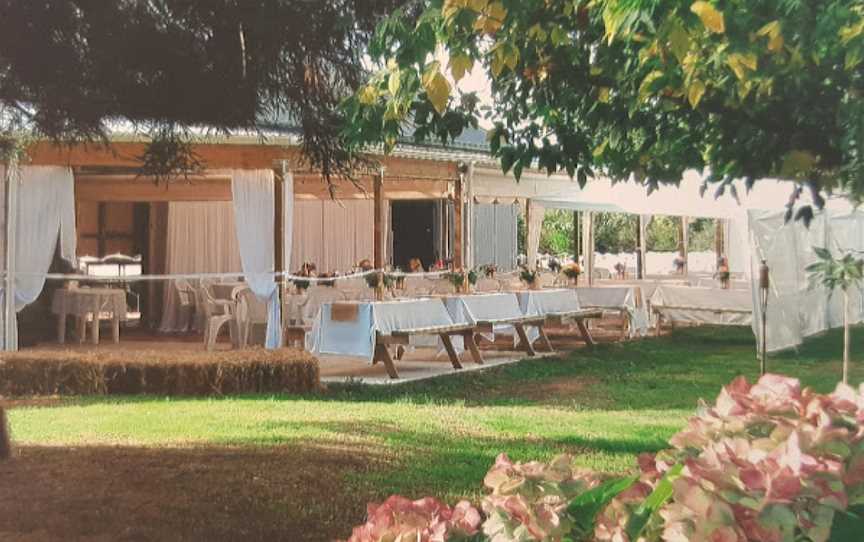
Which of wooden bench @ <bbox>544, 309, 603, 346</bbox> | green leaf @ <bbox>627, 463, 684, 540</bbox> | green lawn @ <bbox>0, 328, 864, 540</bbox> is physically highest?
wooden bench @ <bbox>544, 309, 603, 346</bbox>

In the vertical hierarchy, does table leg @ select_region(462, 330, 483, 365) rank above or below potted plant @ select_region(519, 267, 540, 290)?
below

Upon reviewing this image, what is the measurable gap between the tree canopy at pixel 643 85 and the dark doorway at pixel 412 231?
15.9 metres

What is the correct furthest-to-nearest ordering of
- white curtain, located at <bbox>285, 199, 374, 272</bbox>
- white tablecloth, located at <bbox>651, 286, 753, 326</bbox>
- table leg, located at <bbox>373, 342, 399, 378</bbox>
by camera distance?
white curtain, located at <bbox>285, 199, 374, 272</bbox> < white tablecloth, located at <bbox>651, 286, 753, 326</bbox> < table leg, located at <bbox>373, 342, 399, 378</bbox>

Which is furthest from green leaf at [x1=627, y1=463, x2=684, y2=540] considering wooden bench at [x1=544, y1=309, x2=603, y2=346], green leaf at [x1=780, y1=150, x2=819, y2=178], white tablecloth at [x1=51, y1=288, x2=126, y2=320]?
white tablecloth at [x1=51, y1=288, x2=126, y2=320]

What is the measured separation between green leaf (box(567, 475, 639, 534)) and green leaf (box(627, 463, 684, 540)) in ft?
0.21

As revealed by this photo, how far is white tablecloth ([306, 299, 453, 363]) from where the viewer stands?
1030 centimetres

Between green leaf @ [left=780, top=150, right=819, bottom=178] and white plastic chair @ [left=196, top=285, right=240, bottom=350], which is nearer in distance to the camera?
green leaf @ [left=780, top=150, right=819, bottom=178]

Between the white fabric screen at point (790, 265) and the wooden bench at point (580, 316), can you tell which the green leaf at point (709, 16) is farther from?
the wooden bench at point (580, 316)

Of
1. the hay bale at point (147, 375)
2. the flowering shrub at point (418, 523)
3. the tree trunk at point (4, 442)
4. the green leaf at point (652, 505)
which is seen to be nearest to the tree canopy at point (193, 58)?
the tree trunk at point (4, 442)

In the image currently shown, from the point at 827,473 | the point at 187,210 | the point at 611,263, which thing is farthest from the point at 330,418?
the point at 611,263

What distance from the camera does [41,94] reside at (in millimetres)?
5871

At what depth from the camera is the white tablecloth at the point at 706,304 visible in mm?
14734

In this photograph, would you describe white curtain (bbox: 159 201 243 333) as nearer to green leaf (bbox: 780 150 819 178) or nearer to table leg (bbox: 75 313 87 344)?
table leg (bbox: 75 313 87 344)

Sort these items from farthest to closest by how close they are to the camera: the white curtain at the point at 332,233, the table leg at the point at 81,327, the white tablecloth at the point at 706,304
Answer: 1. the white curtain at the point at 332,233
2. the white tablecloth at the point at 706,304
3. the table leg at the point at 81,327
